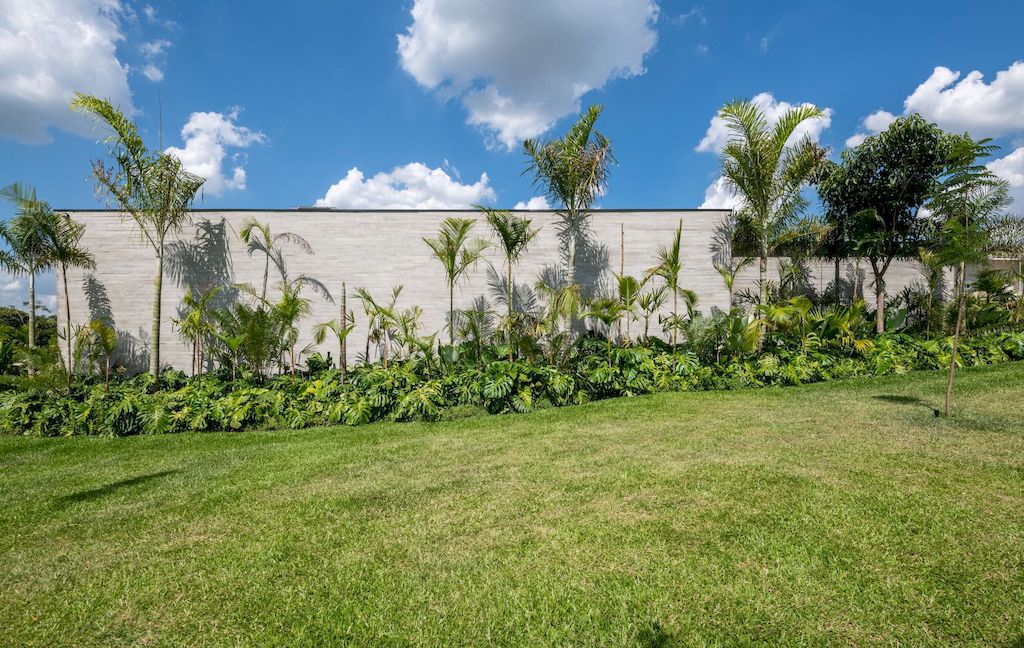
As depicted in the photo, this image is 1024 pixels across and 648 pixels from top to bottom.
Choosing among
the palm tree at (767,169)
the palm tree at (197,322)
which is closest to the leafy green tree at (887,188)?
the palm tree at (767,169)

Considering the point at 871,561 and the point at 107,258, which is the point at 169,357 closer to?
the point at 107,258

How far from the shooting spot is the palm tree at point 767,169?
32.6 ft

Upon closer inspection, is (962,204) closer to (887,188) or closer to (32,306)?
(887,188)

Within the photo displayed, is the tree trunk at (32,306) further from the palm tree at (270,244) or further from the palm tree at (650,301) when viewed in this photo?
the palm tree at (650,301)

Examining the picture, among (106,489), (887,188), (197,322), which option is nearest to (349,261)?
(197,322)

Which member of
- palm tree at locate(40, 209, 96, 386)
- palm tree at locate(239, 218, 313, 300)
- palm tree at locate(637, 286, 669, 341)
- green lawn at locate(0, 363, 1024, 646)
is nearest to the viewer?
green lawn at locate(0, 363, 1024, 646)

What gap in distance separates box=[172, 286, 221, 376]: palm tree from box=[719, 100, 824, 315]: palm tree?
38.2ft

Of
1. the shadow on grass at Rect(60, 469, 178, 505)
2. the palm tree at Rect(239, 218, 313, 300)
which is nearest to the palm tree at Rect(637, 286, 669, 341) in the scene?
the palm tree at Rect(239, 218, 313, 300)

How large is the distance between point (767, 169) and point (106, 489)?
11950 millimetres

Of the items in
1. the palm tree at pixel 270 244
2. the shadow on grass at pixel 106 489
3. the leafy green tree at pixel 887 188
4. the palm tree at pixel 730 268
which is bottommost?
the shadow on grass at pixel 106 489

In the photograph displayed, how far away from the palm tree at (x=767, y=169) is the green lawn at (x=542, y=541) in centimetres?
578

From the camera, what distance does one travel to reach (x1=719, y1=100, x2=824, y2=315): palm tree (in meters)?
9.92

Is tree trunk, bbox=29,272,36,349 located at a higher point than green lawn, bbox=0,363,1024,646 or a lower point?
higher

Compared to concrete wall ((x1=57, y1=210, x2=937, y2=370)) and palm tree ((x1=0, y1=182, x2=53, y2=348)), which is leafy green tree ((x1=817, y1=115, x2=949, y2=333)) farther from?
palm tree ((x1=0, y1=182, x2=53, y2=348))
